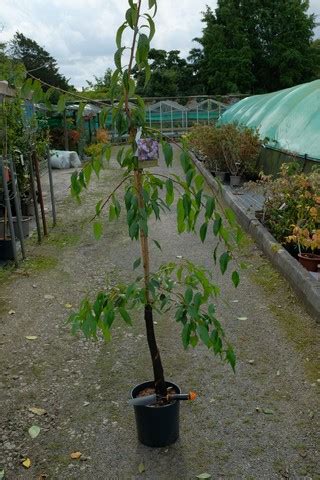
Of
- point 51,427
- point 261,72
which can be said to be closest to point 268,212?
point 51,427

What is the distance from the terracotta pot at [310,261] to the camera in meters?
5.56

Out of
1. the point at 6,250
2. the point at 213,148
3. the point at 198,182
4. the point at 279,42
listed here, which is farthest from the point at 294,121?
the point at 279,42

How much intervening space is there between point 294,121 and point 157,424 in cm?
886

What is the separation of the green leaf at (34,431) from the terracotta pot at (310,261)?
366cm

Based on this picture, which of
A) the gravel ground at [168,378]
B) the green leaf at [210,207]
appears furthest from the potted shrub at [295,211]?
the green leaf at [210,207]

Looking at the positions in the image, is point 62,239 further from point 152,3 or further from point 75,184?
point 152,3

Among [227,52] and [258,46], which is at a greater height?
[258,46]

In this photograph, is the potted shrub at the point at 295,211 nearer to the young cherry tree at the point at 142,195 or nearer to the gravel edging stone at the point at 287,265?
the gravel edging stone at the point at 287,265

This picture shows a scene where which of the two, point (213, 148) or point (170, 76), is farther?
point (170, 76)

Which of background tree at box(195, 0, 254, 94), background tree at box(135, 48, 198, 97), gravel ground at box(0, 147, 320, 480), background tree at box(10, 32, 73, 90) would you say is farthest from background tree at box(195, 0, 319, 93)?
gravel ground at box(0, 147, 320, 480)

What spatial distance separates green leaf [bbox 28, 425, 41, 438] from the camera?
314 cm

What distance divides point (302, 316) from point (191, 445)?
2132mm

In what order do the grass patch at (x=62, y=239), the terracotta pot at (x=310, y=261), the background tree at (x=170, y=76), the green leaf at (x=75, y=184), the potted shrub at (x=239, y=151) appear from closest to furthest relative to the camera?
the green leaf at (x=75, y=184), the terracotta pot at (x=310, y=261), the grass patch at (x=62, y=239), the potted shrub at (x=239, y=151), the background tree at (x=170, y=76)

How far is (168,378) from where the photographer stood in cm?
374
